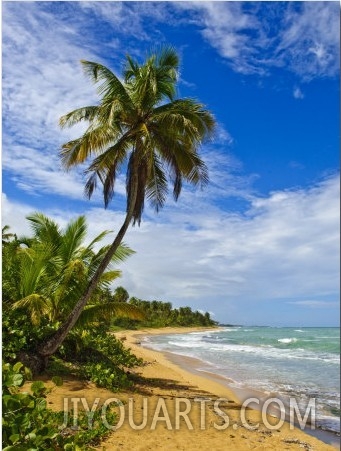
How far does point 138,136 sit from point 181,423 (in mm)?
6334

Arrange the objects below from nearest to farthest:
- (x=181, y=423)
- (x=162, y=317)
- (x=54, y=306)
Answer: (x=181, y=423) → (x=54, y=306) → (x=162, y=317)

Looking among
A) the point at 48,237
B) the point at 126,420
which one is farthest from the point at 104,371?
the point at 48,237

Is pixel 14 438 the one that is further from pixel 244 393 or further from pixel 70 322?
pixel 244 393

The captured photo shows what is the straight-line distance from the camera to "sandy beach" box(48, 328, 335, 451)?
668cm

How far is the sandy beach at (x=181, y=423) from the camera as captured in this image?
668cm

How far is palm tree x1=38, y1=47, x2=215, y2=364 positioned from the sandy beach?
190 cm

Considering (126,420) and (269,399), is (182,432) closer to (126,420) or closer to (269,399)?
(126,420)

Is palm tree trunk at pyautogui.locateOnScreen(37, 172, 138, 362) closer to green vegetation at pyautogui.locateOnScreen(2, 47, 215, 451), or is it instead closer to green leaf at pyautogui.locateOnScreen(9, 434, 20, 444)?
green vegetation at pyautogui.locateOnScreen(2, 47, 215, 451)

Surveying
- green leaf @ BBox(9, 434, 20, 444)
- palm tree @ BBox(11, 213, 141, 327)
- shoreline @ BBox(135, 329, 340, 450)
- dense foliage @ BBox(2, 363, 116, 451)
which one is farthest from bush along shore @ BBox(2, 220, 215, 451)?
shoreline @ BBox(135, 329, 340, 450)

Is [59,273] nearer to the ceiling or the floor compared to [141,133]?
nearer to the floor

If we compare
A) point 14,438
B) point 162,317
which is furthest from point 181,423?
point 162,317

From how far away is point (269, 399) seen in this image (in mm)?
11773

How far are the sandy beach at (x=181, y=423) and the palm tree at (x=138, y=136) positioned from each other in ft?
6.22

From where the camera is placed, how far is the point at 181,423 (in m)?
7.72
